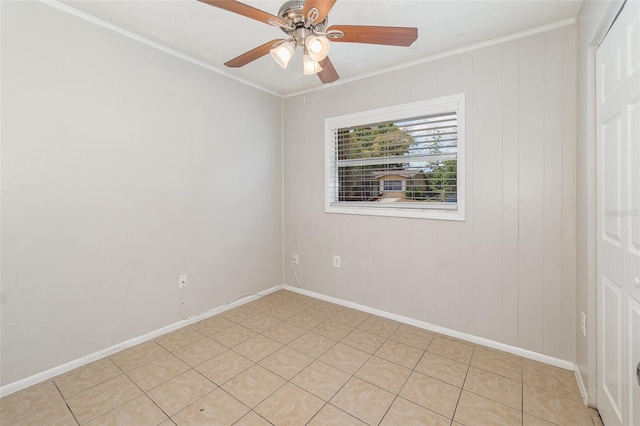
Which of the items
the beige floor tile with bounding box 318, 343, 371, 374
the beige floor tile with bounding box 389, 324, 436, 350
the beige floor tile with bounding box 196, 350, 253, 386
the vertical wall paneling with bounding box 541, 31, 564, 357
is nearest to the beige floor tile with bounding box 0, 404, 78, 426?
the beige floor tile with bounding box 196, 350, 253, 386

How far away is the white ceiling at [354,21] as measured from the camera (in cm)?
184

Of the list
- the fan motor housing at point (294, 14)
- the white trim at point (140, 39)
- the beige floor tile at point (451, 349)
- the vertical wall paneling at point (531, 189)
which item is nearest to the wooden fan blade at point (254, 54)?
the fan motor housing at point (294, 14)

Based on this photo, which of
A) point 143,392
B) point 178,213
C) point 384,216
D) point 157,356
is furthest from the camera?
point 384,216

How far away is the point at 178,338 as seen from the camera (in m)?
2.42

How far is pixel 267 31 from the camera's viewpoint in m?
2.16

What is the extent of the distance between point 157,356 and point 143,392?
420mm

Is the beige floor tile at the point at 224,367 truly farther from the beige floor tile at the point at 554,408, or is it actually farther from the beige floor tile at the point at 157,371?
the beige floor tile at the point at 554,408

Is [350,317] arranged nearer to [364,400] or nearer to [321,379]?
[321,379]

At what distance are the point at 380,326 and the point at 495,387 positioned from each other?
3.30ft

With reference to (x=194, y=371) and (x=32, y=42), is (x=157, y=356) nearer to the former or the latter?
(x=194, y=371)

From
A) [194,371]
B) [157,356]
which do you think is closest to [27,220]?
[157,356]

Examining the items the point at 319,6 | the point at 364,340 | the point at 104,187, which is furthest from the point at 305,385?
the point at 319,6

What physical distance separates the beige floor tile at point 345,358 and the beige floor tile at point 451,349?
557 millimetres

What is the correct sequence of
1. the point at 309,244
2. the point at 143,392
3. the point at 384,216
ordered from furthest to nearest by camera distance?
the point at 309,244 → the point at 384,216 → the point at 143,392
